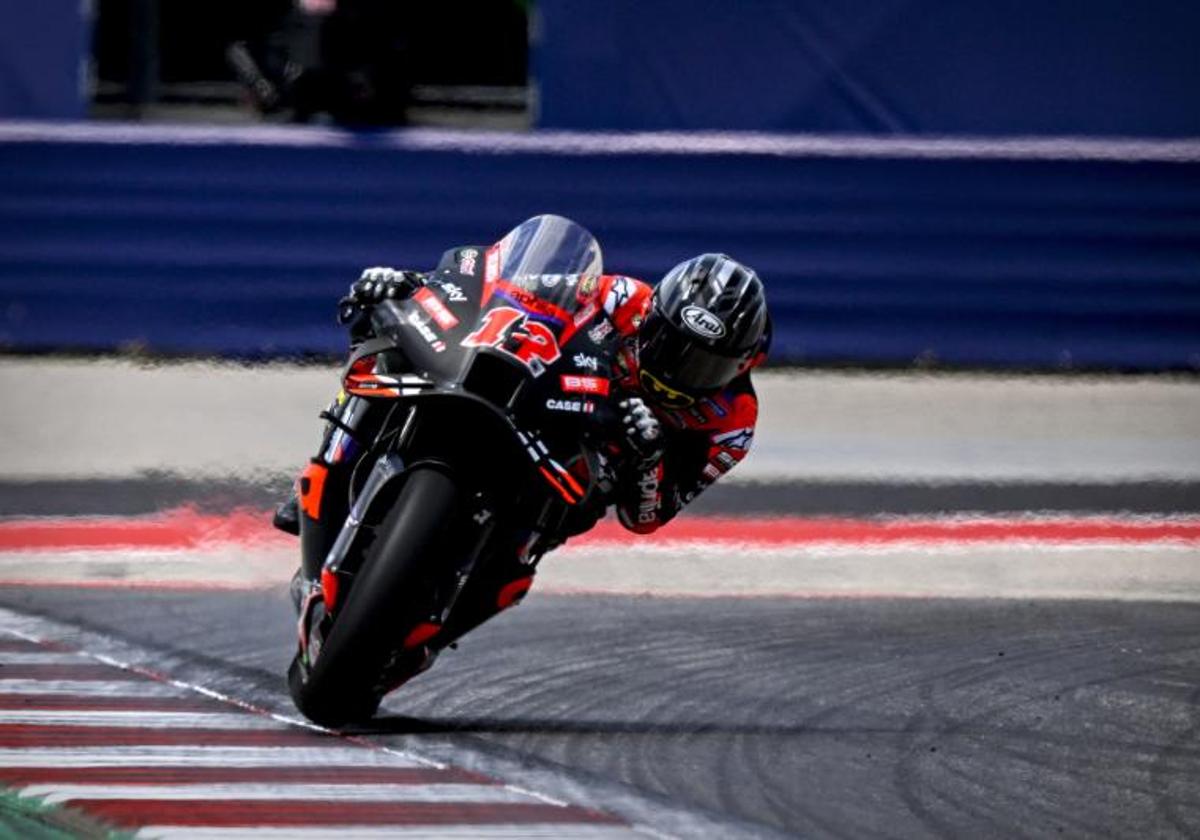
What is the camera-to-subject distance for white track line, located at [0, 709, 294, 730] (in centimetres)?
571

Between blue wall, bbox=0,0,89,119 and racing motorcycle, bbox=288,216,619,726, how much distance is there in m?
5.82

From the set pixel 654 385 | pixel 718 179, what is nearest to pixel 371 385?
pixel 654 385

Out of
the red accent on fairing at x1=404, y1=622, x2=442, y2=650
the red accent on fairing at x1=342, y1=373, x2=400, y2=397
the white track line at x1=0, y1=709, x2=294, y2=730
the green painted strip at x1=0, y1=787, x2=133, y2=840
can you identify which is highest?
the red accent on fairing at x1=342, y1=373, x2=400, y2=397

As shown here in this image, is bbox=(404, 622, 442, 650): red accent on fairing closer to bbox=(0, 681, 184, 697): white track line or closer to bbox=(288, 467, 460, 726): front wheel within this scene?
bbox=(288, 467, 460, 726): front wheel

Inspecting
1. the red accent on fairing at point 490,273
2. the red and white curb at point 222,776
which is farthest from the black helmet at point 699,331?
the red and white curb at point 222,776

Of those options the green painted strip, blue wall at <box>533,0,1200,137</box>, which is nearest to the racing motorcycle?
the green painted strip

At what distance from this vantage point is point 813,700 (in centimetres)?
646

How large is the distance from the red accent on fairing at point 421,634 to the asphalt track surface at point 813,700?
0.33 meters

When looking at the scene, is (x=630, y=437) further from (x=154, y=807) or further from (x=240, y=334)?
(x=240, y=334)

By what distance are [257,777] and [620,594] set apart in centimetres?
275

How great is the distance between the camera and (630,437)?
542 centimetres

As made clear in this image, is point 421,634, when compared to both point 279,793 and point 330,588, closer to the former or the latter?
point 330,588

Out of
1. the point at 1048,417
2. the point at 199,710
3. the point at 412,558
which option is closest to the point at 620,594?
the point at 199,710

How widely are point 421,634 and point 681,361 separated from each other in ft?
3.24
